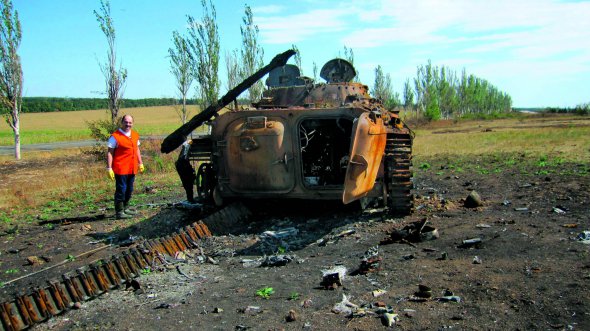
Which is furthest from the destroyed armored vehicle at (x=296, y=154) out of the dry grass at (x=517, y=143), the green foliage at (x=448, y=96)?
the green foliage at (x=448, y=96)

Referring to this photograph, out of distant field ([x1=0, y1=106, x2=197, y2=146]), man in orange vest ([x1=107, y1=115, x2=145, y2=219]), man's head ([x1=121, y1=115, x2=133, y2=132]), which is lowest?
distant field ([x1=0, y1=106, x2=197, y2=146])

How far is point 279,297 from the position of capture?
16.7 feet

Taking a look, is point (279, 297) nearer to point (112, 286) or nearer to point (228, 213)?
point (112, 286)

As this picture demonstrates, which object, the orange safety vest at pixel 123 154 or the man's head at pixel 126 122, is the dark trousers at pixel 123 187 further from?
the man's head at pixel 126 122

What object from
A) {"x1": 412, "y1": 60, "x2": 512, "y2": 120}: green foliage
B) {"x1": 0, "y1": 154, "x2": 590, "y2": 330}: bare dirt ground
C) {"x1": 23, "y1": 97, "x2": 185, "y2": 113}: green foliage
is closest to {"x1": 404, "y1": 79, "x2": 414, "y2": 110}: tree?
{"x1": 412, "y1": 60, "x2": 512, "y2": 120}: green foliage

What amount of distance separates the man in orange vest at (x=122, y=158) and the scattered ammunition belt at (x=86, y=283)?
251cm

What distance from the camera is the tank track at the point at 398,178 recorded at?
8.34 meters

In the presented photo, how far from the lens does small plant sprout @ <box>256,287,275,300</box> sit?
5128mm

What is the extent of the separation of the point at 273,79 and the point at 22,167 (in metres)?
16.4

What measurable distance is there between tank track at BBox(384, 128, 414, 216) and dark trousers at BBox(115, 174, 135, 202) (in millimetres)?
4241

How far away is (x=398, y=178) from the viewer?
330 inches

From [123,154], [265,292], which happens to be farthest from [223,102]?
[265,292]

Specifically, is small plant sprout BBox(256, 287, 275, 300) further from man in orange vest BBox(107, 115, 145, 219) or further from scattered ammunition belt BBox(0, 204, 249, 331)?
man in orange vest BBox(107, 115, 145, 219)

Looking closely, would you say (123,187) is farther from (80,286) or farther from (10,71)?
(10,71)
